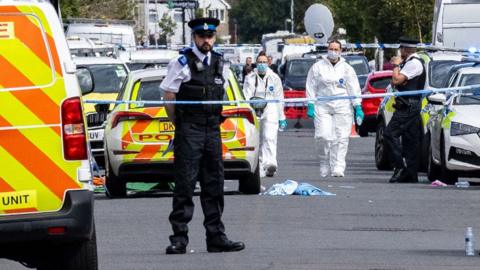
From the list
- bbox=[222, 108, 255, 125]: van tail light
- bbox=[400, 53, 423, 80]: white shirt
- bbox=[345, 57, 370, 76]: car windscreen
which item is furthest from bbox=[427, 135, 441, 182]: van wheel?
bbox=[345, 57, 370, 76]: car windscreen

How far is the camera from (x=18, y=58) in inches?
Answer: 377

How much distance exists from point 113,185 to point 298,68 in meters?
26.4

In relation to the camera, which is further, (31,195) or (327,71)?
(327,71)

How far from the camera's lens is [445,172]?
20234 millimetres

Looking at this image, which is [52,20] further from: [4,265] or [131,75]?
[131,75]

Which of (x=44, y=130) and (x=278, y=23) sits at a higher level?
(x=44, y=130)

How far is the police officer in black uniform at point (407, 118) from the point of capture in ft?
68.0

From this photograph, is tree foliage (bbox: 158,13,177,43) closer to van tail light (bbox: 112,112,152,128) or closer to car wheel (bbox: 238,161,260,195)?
car wheel (bbox: 238,161,260,195)

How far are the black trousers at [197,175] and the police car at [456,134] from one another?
294 inches

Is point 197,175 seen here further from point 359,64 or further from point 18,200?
point 359,64

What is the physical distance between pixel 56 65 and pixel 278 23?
14285 cm

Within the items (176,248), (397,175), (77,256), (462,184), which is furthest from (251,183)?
(77,256)

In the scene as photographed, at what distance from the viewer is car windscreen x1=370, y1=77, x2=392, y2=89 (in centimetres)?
3528

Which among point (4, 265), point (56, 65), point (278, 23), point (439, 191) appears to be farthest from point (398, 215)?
point (278, 23)
